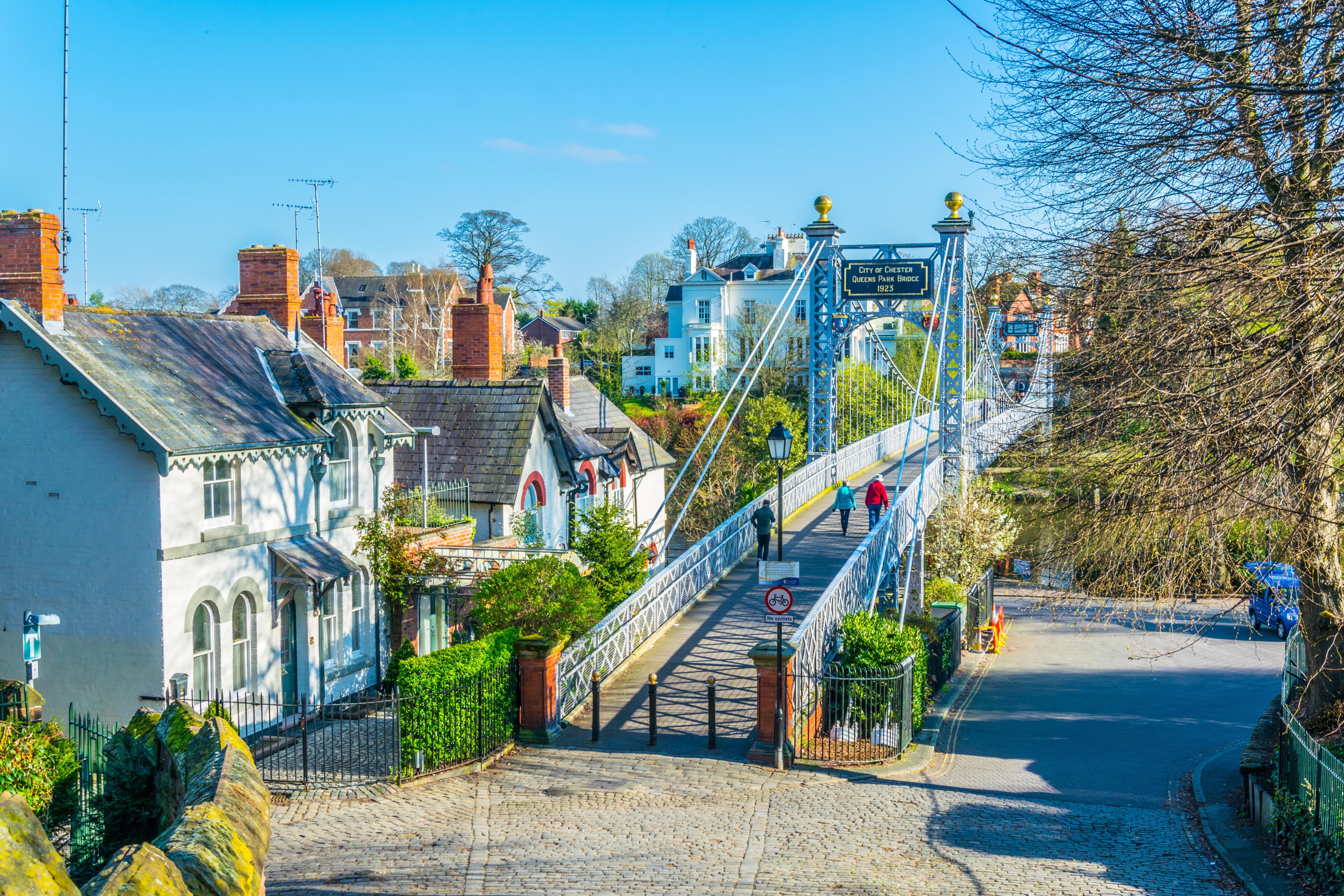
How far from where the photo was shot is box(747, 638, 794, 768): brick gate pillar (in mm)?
13359

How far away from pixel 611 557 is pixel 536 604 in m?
3.32

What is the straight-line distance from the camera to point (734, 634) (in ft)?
58.3

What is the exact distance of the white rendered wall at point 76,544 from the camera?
15.7 m

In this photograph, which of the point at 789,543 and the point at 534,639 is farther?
the point at 789,543

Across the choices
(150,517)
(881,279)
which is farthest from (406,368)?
(150,517)

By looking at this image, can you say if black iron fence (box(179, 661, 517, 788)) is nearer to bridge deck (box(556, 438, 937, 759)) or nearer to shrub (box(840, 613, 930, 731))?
bridge deck (box(556, 438, 937, 759))

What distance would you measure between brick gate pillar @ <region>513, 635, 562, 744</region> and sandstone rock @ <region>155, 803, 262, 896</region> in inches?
324

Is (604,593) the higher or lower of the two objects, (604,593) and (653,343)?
the lower

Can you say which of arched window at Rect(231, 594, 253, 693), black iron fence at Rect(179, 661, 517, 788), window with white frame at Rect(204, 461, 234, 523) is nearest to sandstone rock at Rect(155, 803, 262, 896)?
black iron fence at Rect(179, 661, 517, 788)

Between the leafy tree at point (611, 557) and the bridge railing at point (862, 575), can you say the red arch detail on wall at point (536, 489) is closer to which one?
the leafy tree at point (611, 557)

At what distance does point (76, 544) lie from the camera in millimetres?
16047

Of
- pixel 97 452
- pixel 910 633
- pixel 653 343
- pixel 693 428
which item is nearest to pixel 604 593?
pixel 910 633

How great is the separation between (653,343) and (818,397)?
45801 millimetres

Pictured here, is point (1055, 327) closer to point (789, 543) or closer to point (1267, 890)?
point (1267, 890)
